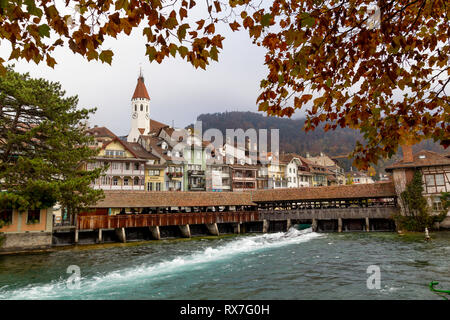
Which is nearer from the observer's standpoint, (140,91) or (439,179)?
(439,179)

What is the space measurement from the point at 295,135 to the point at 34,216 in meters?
124

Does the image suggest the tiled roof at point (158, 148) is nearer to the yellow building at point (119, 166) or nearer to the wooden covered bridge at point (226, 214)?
the yellow building at point (119, 166)

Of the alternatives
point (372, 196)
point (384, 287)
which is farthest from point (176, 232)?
point (384, 287)

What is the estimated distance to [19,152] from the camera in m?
20.5

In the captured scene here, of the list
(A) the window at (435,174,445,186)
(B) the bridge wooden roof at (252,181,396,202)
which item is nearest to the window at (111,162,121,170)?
(B) the bridge wooden roof at (252,181,396,202)

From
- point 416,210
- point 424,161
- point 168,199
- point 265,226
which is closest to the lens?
point 416,210

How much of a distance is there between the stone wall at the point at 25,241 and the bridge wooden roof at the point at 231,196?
524cm

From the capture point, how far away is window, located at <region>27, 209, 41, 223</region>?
23438 millimetres

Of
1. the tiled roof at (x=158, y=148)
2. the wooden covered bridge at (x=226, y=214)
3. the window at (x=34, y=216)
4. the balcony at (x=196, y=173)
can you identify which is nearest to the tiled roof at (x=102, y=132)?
the tiled roof at (x=158, y=148)

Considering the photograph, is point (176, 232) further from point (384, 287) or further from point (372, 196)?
point (384, 287)

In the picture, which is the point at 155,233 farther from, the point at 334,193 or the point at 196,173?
the point at 196,173

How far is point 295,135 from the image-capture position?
13988 centimetres

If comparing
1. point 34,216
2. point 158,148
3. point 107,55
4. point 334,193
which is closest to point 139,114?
point 158,148

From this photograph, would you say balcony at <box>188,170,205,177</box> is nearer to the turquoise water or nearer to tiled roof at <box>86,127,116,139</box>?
tiled roof at <box>86,127,116,139</box>
